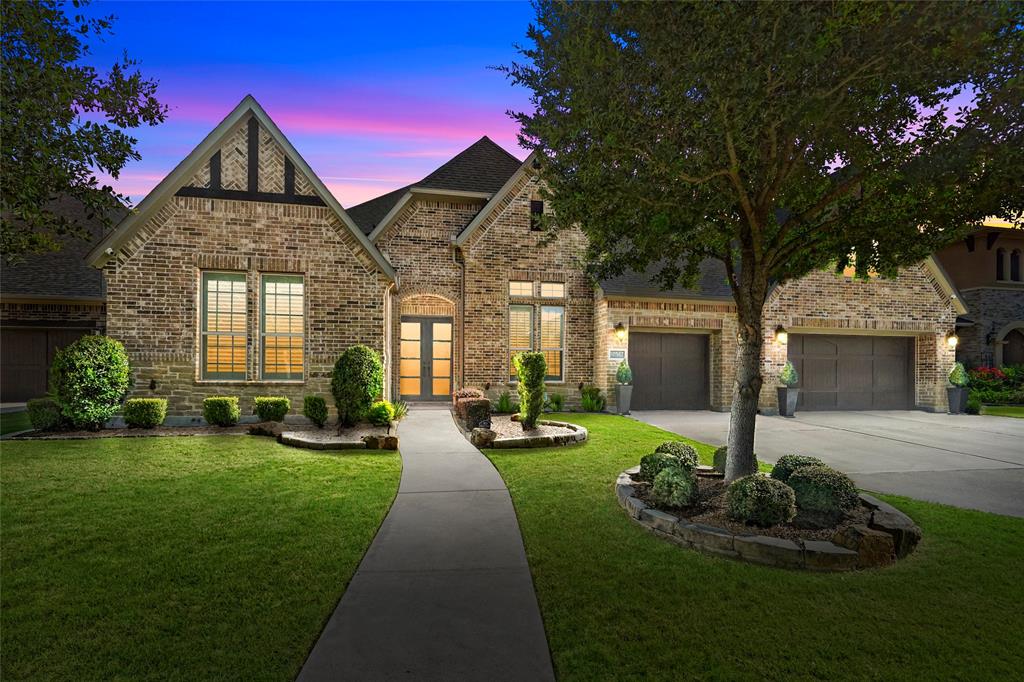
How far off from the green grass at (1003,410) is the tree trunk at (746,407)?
51.2ft

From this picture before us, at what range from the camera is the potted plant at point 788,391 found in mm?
14734

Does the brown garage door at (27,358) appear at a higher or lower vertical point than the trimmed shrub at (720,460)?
higher

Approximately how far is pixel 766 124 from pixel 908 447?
8.35m

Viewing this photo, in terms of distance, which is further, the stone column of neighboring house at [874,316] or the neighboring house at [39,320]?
the stone column of neighboring house at [874,316]

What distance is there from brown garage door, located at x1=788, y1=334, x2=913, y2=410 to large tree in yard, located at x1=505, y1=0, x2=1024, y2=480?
11259 mm

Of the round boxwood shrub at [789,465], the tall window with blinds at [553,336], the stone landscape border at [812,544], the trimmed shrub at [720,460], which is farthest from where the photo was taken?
the tall window with blinds at [553,336]

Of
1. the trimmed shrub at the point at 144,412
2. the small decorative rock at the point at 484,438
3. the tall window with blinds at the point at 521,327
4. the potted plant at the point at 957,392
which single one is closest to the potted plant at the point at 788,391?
the potted plant at the point at 957,392

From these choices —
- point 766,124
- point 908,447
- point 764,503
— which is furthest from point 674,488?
point 908,447

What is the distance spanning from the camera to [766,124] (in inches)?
196

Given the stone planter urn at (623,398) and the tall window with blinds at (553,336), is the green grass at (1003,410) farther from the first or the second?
the tall window with blinds at (553,336)

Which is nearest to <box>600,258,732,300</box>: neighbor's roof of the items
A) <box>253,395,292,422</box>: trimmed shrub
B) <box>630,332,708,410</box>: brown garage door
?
<box>630,332,708,410</box>: brown garage door

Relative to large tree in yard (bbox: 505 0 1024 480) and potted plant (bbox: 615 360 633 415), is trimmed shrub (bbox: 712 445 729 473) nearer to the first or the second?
large tree in yard (bbox: 505 0 1024 480)

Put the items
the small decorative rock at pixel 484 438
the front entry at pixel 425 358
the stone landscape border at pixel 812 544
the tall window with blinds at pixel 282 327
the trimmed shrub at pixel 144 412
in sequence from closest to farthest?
1. the stone landscape border at pixel 812 544
2. the small decorative rock at pixel 484 438
3. the trimmed shrub at pixel 144 412
4. the tall window with blinds at pixel 282 327
5. the front entry at pixel 425 358

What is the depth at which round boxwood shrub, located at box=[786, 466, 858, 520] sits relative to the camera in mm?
4723
